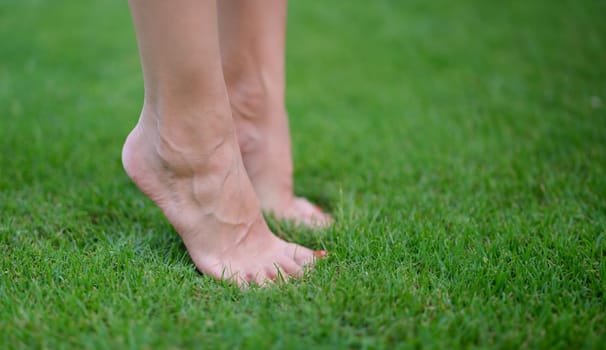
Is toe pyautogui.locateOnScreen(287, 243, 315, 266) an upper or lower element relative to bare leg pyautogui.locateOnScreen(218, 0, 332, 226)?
lower

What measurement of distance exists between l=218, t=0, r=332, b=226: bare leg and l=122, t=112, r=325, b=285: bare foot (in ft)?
0.82

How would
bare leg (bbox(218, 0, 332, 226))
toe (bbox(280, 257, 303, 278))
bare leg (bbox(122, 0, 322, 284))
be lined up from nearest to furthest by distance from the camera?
bare leg (bbox(122, 0, 322, 284))
toe (bbox(280, 257, 303, 278))
bare leg (bbox(218, 0, 332, 226))

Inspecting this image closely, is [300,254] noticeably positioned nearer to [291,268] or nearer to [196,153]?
[291,268]

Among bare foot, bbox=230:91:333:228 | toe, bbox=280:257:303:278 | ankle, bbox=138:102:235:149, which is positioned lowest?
toe, bbox=280:257:303:278

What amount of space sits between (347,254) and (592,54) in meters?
2.67

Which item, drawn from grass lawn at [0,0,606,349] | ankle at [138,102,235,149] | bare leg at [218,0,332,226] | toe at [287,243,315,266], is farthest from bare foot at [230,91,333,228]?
ankle at [138,102,235,149]

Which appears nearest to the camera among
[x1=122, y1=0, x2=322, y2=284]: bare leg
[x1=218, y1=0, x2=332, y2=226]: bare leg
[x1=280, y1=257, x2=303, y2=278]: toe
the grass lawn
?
the grass lawn

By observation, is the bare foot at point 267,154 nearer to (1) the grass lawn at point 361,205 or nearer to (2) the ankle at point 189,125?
(1) the grass lawn at point 361,205

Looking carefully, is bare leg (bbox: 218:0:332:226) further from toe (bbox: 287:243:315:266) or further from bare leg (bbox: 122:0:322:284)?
bare leg (bbox: 122:0:322:284)

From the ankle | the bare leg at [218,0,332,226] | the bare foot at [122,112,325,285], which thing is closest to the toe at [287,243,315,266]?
the bare foot at [122,112,325,285]

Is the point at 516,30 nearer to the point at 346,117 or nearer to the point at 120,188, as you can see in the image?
the point at 346,117

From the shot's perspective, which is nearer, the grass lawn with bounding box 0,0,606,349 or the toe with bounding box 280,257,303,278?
the grass lawn with bounding box 0,0,606,349

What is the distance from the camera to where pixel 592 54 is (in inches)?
127

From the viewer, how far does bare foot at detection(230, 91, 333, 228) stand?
1631mm
